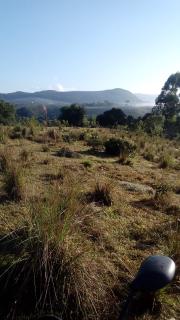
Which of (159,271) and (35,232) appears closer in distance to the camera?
(159,271)

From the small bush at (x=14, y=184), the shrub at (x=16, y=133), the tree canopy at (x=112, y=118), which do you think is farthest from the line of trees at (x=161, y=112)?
the small bush at (x=14, y=184)

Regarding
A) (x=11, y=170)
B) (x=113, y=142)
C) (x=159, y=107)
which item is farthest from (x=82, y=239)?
(x=159, y=107)

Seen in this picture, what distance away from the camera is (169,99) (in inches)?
1871

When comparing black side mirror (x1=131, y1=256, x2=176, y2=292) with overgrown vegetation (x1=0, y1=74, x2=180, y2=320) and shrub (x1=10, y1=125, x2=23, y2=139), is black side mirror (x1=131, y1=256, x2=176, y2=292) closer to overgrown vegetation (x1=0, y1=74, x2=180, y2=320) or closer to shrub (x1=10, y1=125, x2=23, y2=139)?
overgrown vegetation (x1=0, y1=74, x2=180, y2=320)

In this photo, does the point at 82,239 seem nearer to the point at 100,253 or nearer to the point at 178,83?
the point at 100,253

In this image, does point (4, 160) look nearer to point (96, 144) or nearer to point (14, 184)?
point (14, 184)

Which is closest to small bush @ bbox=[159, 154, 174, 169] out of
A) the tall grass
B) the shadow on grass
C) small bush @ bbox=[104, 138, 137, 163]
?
small bush @ bbox=[104, 138, 137, 163]

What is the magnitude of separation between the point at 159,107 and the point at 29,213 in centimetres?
4598

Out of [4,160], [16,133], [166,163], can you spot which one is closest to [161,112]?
[16,133]

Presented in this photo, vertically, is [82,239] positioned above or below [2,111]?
above

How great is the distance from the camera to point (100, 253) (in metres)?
4.09

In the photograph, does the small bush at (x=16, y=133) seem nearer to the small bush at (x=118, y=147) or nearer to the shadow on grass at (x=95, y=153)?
the shadow on grass at (x=95, y=153)

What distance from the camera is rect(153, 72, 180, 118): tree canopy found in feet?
154

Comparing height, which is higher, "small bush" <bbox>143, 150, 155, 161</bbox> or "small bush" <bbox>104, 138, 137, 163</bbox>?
"small bush" <bbox>104, 138, 137, 163</bbox>
